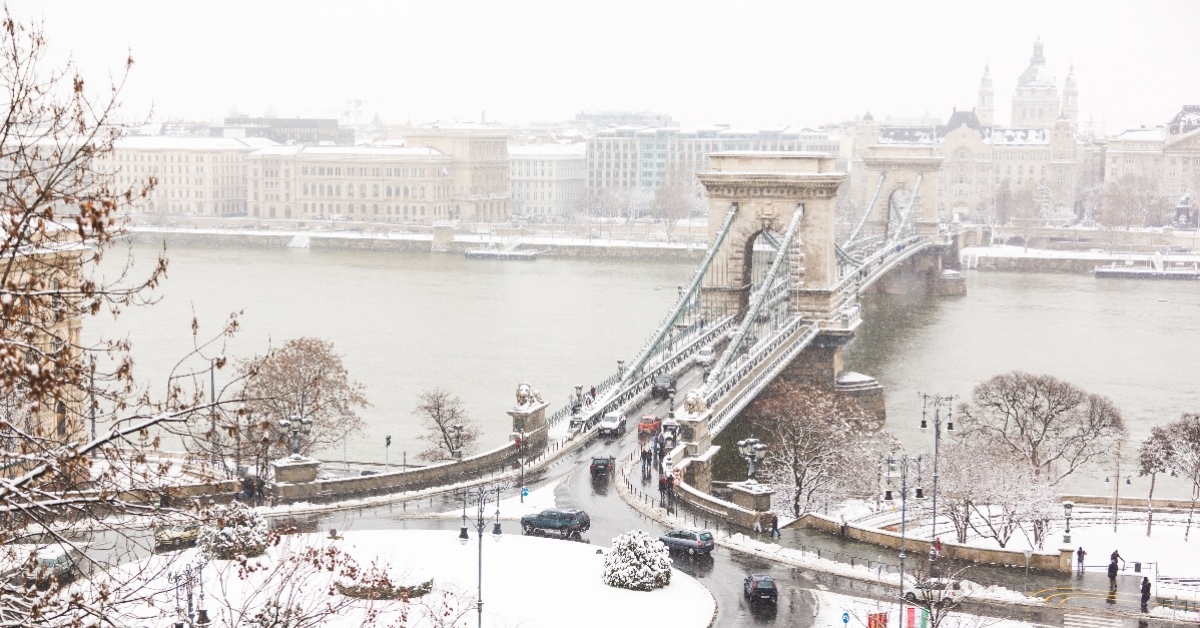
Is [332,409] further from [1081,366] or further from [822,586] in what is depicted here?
[1081,366]

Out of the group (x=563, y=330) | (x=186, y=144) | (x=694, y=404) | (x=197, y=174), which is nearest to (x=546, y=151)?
(x=197, y=174)

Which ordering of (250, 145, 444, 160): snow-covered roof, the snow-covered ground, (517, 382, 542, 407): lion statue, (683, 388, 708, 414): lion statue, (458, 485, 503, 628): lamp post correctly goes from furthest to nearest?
(250, 145, 444, 160): snow-covered roof, (517, 382, 542, 407): lion statue, (683, 388, 708, 414): lion statue, the snow-covered ground, (458, 485, 503, 628): lamp post

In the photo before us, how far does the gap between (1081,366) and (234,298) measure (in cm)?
3923

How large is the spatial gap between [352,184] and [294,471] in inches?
3769

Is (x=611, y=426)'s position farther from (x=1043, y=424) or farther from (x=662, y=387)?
(x=1043, y=424)

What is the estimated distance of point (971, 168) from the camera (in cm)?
12331

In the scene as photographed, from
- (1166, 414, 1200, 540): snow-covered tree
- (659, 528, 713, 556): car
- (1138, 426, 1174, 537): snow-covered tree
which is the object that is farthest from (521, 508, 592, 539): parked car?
(1138, 426, 1174, 537): snow-covered tree

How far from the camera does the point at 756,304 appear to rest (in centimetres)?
3991

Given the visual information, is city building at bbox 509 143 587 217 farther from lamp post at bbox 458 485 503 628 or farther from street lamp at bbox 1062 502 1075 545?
street lamp at bbox 1062 502 1075 545

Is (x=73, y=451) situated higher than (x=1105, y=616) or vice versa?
(x=73, y=451)

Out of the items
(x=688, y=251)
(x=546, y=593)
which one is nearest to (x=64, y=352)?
(x=546, y=593)

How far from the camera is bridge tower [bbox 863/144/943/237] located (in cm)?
8550

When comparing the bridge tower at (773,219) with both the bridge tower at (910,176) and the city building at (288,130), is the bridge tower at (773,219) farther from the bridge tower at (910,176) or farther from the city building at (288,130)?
the city building at (288,130)

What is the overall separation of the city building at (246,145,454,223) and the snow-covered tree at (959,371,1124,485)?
268 ft
